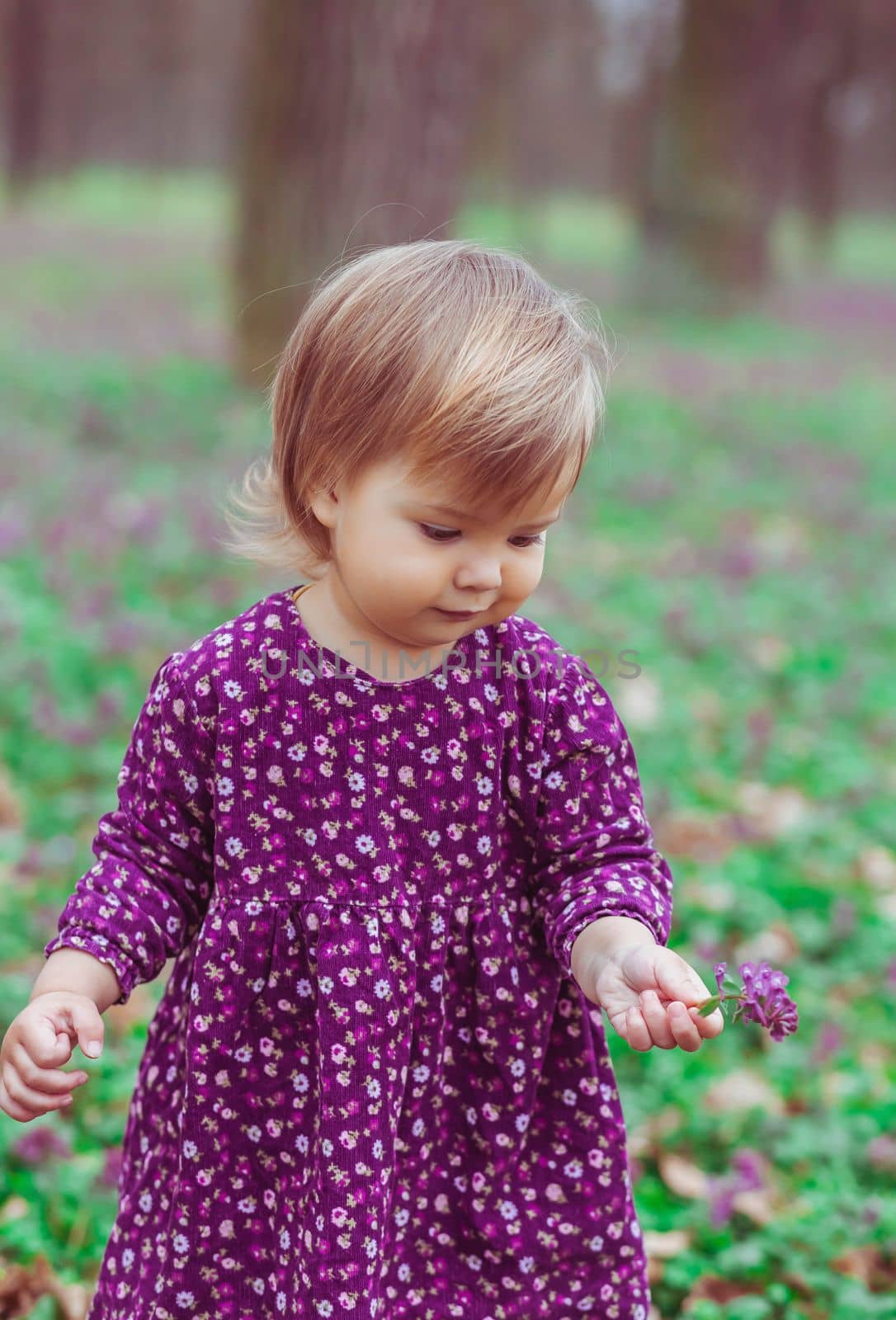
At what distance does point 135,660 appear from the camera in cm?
425

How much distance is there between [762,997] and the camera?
1.39 m

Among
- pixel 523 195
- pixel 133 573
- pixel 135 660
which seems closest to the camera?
pixel 135 660

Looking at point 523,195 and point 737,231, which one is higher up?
point 523,195

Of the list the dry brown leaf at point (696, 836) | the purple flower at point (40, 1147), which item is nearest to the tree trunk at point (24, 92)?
the dry brown leaf at point (696, 836)

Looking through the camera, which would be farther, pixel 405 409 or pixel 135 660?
pixel 135 660

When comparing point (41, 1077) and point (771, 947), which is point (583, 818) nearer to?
point (41, 1077)

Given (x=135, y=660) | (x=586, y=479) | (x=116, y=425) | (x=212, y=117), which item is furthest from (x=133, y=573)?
(x=212, y=117)

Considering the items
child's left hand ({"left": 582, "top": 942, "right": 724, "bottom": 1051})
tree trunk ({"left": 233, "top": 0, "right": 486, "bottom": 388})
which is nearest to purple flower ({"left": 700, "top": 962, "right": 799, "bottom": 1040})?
child's left hand ({"left": 582, "top": 942, "right": 724, "bottom": 1051})

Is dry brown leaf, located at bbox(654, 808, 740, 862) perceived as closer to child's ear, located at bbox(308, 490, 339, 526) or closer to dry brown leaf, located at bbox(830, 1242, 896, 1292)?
dry brown leaf, located at bbox(830, 1242, 896, 1292)

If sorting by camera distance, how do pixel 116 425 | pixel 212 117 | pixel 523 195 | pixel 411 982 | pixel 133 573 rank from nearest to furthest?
1. pixel 411 982
2. pixel 133 573
3. pixel 116 425
4. pixel 523 195
5. pixel 212 117

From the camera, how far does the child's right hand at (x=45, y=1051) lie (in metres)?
1.50

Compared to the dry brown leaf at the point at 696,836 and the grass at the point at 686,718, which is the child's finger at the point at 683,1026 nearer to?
the grass at the point at 686,718

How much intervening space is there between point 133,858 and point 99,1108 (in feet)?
3.63

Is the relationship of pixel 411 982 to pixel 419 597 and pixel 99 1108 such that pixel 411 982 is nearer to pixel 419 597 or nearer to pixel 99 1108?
pixel 419 597
